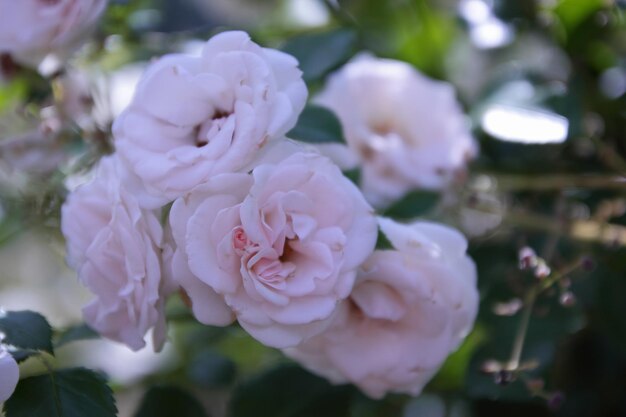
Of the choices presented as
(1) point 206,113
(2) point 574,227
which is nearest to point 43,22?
(1) point 206,113

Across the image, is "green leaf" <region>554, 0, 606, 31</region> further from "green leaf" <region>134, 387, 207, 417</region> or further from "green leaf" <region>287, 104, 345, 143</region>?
"green leaf" <region>134, 387, 207, 417</region>

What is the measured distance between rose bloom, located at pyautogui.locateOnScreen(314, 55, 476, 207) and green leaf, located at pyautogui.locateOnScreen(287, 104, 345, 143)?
11 centimetres

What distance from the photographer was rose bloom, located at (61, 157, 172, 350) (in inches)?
14.8

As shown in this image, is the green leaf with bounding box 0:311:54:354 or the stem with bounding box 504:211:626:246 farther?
the stem with bounding box 504:211:626:246

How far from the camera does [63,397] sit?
39 cm

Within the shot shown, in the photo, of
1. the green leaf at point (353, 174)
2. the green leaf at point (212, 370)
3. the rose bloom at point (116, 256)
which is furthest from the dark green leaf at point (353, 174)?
the green leaf at point (212, 370)

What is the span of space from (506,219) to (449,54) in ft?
0.74

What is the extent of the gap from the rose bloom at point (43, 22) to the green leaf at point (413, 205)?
0.72ft

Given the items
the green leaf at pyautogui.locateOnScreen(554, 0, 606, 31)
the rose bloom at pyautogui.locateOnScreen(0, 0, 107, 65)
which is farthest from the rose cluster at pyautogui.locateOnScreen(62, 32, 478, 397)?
the green leaf at pyautogui.locateOnScreen(554, 0, 606, 31)

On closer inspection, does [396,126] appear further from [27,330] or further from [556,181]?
[27,330]

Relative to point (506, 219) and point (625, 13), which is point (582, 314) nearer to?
point (506, 219)

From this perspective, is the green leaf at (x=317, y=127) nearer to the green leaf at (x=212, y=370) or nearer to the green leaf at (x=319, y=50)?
the green leaf at (x=319, y=50)

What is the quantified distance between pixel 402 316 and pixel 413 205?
14cm

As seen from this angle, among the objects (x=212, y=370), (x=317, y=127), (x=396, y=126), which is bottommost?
(x=212, y=370)
